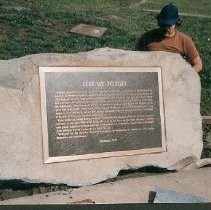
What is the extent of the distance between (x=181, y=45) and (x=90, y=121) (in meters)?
1.68

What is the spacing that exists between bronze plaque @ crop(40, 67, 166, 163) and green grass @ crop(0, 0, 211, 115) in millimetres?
1989

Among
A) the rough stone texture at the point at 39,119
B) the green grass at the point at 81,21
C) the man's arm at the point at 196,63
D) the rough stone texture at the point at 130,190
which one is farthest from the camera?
the green grass at the point at 81,21

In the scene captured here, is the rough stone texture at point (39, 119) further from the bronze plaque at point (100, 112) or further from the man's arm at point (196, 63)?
the man's arm at point (196, 63)

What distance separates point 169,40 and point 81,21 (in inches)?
146

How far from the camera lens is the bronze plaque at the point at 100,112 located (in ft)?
15.5

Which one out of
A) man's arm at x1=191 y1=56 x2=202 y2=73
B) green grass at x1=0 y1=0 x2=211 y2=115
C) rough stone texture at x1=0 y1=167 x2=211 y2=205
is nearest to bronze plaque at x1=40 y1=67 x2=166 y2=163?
rough stone texture at x1=0 y1=167 x2=211 y2=205

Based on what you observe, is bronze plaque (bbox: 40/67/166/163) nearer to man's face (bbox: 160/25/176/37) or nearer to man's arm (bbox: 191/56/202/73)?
man's face (bbox: 160/25/176/37)

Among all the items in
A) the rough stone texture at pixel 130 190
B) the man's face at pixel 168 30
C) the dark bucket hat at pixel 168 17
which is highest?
the dark bucket hat at pixel 168 17

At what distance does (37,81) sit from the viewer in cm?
470

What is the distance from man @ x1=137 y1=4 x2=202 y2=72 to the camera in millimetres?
5839

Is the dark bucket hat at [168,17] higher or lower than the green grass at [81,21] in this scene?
lower

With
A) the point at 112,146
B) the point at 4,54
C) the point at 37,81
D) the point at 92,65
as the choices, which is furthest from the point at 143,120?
the point at 4,54

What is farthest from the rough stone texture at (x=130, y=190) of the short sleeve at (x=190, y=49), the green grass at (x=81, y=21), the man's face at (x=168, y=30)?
the green grass at (x=81, y=21)

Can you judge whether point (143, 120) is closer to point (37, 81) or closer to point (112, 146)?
point (112, 146)
